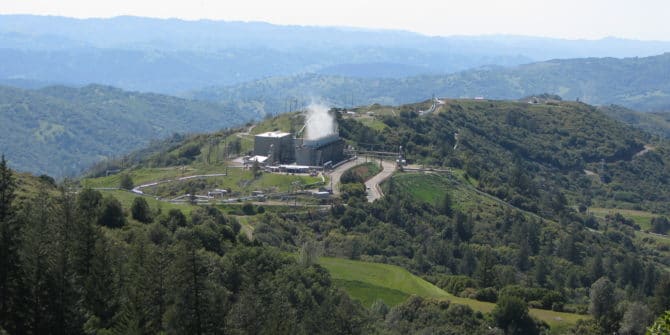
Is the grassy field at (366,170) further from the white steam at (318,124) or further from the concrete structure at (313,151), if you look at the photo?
the white steam at (318,124)

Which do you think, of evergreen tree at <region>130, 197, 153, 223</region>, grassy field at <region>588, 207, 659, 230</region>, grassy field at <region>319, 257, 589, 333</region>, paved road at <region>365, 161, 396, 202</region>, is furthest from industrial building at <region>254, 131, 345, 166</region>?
grassy field at <region>588, 207, 659, 230</region>

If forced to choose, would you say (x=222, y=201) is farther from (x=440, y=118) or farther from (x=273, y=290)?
(x=440, y=118)

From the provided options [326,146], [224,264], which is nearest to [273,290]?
[224,264]

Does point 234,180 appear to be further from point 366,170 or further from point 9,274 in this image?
point 9,274

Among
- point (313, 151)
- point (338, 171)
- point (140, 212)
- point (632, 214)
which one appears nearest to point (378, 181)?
point (338, 171)

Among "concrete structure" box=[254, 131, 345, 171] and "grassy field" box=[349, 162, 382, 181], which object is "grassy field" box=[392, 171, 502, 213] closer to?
"grassy field" box=[349, 162, 382, 181]
